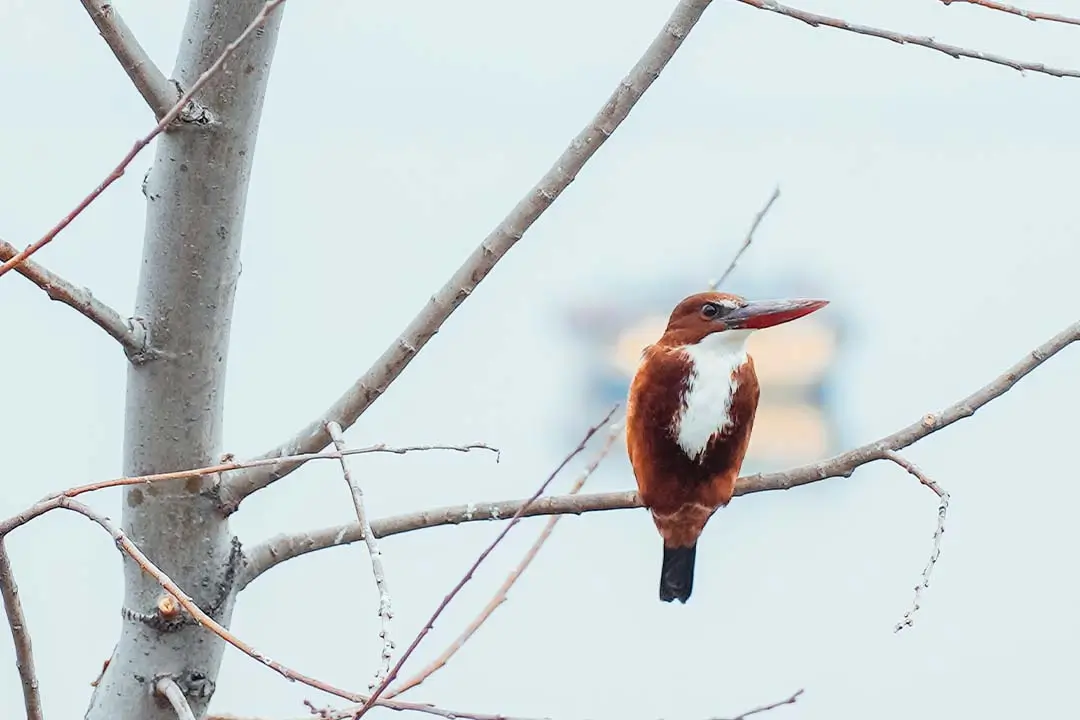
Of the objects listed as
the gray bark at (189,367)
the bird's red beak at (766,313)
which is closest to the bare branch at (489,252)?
the gray bark at (189,367)

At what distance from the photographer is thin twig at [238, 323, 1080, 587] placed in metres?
0.66

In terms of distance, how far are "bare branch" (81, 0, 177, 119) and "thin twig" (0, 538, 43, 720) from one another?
22cm

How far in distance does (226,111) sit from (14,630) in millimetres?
272

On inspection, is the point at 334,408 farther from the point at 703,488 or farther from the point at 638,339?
the point at 638,339

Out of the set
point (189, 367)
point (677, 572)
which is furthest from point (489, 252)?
point (677, 572)

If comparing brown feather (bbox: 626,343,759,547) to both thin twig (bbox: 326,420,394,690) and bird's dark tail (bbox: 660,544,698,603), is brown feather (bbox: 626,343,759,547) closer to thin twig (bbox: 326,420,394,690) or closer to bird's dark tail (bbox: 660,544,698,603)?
bird's dark tail (bbox: 660,544,698,603)

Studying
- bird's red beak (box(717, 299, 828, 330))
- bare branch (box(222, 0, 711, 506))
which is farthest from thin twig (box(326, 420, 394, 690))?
bird's red beak (box(717, 299, 828, 330))

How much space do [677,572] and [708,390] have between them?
0.13m

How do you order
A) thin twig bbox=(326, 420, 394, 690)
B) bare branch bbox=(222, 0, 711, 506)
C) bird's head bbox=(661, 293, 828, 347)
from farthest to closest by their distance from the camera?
bird's head bbox=(661, 293, 828, 347) < bare branch bbox=(222, 0, 711, 506) < thin twig bbox=(326, 420, 394, 690)

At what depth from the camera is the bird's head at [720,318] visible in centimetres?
75

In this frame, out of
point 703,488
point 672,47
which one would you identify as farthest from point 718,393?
point 672,47

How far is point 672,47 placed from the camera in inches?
24.4

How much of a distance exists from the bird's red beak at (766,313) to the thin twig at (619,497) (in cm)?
9

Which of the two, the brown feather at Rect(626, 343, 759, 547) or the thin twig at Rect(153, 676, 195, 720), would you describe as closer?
the thin twig at Rect(153, 676, 195, 720)
